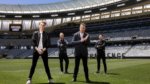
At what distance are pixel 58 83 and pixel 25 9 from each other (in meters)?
113

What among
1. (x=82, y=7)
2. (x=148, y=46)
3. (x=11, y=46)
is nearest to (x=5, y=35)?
(x=11, y=46)

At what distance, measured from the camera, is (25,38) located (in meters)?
119

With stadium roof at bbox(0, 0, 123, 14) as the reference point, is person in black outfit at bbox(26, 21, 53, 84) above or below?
below

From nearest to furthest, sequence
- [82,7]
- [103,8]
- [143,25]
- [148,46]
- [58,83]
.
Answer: [58,83] → [148,46] → [143,25] → [103,8] → [82,7]

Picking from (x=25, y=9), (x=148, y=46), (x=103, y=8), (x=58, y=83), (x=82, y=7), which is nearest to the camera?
(x=58, y=83)

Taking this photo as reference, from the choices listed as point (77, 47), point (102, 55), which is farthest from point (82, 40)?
point (102, 55)

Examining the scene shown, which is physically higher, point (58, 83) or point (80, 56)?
point (80, 56)

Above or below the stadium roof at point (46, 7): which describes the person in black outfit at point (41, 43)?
below

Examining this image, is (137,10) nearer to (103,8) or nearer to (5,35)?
(103,8)

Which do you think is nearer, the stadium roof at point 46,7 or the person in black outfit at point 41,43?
the person in black outfit at point 41,43

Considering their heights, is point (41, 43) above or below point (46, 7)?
below

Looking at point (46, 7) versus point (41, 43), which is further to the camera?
point (46, 7)

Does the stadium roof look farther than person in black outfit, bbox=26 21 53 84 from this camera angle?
Yes

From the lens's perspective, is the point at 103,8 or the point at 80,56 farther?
the point at 103,8
